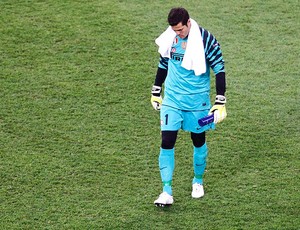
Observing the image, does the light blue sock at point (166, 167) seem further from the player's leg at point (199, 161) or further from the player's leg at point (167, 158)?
the player's leg at point (199, 161)

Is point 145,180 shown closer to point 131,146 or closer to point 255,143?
point 131,146

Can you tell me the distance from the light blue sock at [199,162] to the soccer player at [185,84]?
0.05 m

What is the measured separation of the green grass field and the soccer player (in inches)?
23.4

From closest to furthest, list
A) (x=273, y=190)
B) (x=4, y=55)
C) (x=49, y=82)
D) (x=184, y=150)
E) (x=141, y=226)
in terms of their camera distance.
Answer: (x=141, y=226)
(x=273, y=190)
(x=184, y=150)
(x=49, y=82)
(x=4, y=55)

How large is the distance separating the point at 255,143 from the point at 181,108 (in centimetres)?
163

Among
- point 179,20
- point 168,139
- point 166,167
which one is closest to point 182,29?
point 179,20

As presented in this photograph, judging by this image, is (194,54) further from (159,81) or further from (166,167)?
(166,167)

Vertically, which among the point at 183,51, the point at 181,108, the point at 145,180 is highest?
the point at 183,51

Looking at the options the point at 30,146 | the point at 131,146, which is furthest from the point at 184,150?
the point at 30,146

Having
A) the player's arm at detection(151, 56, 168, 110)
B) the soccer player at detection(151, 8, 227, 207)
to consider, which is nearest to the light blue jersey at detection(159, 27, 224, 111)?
the soccer player at detection(151, 8, 227, 207)

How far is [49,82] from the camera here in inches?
428

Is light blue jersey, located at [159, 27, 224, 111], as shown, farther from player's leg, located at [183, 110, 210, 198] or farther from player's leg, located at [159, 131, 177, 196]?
player's leg, located at [159, 131, 177, 196]

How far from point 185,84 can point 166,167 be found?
83 cm

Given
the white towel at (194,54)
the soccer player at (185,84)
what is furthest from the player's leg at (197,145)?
the white towel at (194,54)
